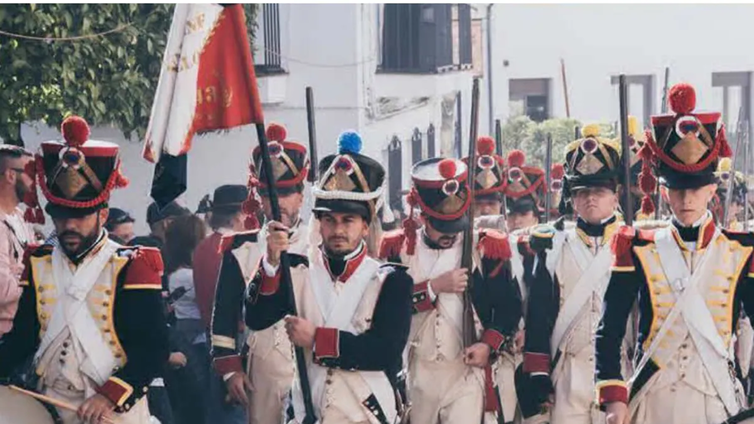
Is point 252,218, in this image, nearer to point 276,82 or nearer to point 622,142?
point 622,142

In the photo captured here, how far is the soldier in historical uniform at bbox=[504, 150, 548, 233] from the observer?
41.0 feet

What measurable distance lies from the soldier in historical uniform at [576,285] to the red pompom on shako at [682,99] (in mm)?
2183

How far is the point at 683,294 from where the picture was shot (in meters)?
7.20

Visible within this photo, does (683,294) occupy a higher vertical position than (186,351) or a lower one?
higher

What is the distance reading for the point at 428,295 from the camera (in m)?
9.15

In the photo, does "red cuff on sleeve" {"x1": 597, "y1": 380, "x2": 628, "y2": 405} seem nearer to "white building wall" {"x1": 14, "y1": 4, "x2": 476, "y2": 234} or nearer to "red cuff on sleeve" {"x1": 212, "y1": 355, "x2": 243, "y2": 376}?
"red cuff on sleeve" {"x1": 212, "y1": 355, "x2": 243, "y2": 376}

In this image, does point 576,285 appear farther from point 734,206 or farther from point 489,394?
point 734,206

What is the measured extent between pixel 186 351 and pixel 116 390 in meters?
3.31

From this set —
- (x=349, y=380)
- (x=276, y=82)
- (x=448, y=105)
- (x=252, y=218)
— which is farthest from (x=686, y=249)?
(x=448, y=105)

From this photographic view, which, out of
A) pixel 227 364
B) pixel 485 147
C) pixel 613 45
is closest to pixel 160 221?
pixel 485 147

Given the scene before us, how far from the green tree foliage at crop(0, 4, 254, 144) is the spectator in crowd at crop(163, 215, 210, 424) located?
1996mm

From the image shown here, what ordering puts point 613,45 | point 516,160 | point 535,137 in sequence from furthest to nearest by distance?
point 613,45, point 535,137, point 516,160

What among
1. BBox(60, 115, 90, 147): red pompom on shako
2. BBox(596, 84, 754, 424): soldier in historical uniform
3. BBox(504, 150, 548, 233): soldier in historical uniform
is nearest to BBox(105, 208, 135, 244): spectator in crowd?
BBox(504, 150, 548, 233): soldier in historical uniform

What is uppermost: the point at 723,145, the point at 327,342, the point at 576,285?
the point at 723,145
